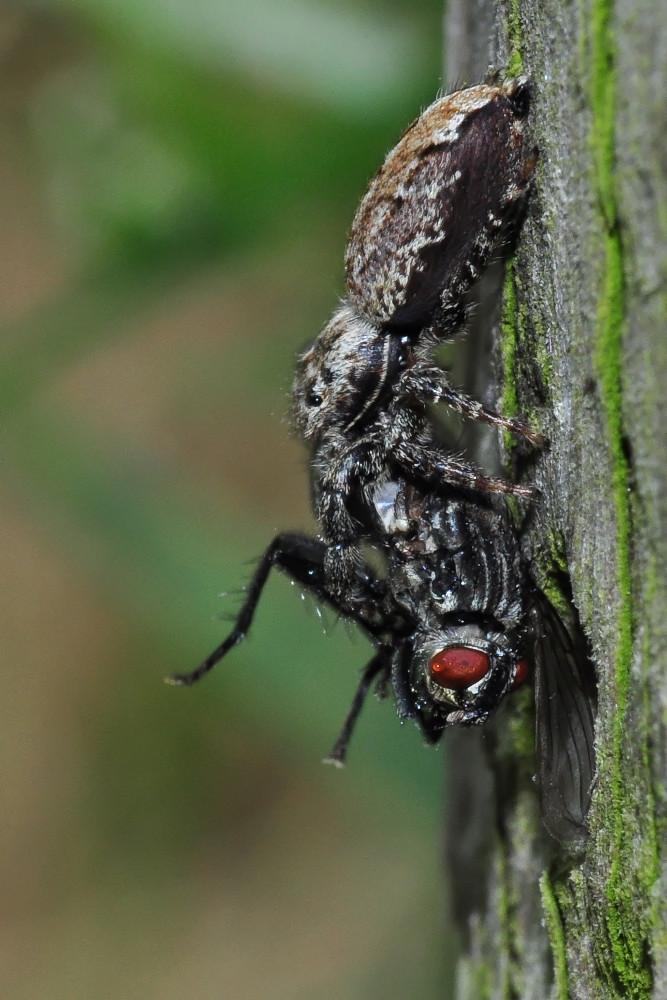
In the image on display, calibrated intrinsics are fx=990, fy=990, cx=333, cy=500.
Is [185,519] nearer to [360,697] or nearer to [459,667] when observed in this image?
[360,697]

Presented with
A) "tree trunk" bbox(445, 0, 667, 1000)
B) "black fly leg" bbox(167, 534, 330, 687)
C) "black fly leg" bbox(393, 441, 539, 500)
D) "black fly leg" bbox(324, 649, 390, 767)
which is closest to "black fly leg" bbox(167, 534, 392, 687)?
"black fly leg" bbox(167, 534, 330, 687)

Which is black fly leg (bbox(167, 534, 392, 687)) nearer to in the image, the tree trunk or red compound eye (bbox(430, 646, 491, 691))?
red compound eye (bbox(430, 646, 491, 691))

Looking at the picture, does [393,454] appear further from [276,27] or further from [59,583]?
[59,583]

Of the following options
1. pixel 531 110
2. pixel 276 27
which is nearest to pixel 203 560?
pixel 276 27

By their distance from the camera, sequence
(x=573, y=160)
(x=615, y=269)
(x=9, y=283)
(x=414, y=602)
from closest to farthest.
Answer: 1. (x=615, y=269)
2. (x=573, y=160)
3. (x=414, y=602)
4. (x=9, y=283)

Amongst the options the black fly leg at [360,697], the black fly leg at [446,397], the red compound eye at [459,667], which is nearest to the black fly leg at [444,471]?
the black fly leg at [446,397]

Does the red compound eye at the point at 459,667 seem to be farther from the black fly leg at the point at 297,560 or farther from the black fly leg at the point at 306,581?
the black fly leg at the point at 297,560

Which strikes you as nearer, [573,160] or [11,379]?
[573,160]
